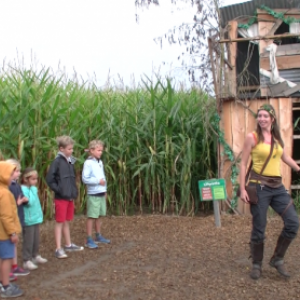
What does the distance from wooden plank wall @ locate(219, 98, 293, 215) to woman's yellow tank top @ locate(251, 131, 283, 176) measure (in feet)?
10.0

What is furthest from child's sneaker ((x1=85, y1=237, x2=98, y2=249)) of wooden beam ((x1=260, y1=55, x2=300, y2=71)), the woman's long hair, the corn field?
wooden beam ((x1=260, y1=55, x2=300, y2=71))

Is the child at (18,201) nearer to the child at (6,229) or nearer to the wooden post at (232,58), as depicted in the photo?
the child at (6,229)

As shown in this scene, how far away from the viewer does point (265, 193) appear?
174 inches

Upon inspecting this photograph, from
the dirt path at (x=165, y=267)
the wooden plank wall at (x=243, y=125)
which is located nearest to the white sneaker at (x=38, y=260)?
the dirt path at (x=165, y=267)

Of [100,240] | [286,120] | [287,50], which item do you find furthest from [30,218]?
[287,50]

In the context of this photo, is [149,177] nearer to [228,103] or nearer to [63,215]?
[228,103]

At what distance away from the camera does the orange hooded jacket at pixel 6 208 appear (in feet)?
13.3

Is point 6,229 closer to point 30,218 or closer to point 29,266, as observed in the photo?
point 30,218

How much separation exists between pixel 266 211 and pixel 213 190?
2.22 meters

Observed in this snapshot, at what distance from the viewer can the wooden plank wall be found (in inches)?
297

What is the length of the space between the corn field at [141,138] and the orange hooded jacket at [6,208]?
9.60ft

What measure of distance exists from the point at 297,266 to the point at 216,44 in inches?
157

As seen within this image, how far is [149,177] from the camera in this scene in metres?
7.80

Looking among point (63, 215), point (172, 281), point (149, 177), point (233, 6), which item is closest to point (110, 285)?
point (172, 281)
